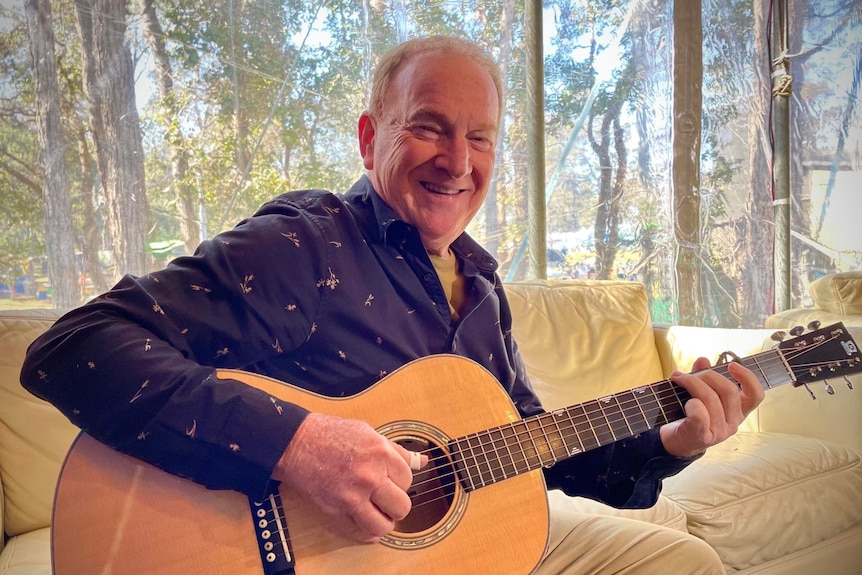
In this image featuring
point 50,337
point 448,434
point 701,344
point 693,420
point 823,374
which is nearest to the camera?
point 50,337

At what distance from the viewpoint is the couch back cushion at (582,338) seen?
2.20 m

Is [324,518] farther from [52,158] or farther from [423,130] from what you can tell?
[52,158]

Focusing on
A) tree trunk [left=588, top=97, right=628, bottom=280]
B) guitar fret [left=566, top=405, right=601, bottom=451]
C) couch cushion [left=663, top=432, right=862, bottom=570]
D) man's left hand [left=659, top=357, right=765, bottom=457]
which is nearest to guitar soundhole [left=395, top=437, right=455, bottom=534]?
guitar fret [left=566, top=405, right=601, bottom=451]

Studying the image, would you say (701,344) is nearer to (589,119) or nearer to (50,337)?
(589,119)

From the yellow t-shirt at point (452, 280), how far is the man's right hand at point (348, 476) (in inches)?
19.8

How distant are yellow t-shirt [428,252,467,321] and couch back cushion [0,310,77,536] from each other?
1018 mm

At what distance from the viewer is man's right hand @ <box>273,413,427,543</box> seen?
0.83 meters

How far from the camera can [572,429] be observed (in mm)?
1123

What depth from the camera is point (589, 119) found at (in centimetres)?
304

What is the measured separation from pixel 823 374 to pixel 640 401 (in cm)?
44

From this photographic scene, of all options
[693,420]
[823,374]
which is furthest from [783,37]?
[693,420]

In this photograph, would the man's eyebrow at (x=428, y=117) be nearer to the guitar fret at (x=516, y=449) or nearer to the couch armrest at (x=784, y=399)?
the guitar fret at (x=516, y=449)

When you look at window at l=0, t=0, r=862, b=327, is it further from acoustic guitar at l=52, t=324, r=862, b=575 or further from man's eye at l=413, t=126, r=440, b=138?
acoustic guitar at l=52, t=324, r=862, b=575

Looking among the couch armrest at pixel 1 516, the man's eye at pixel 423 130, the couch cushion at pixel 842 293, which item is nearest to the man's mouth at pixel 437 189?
the man's eye at pixel 423 130
